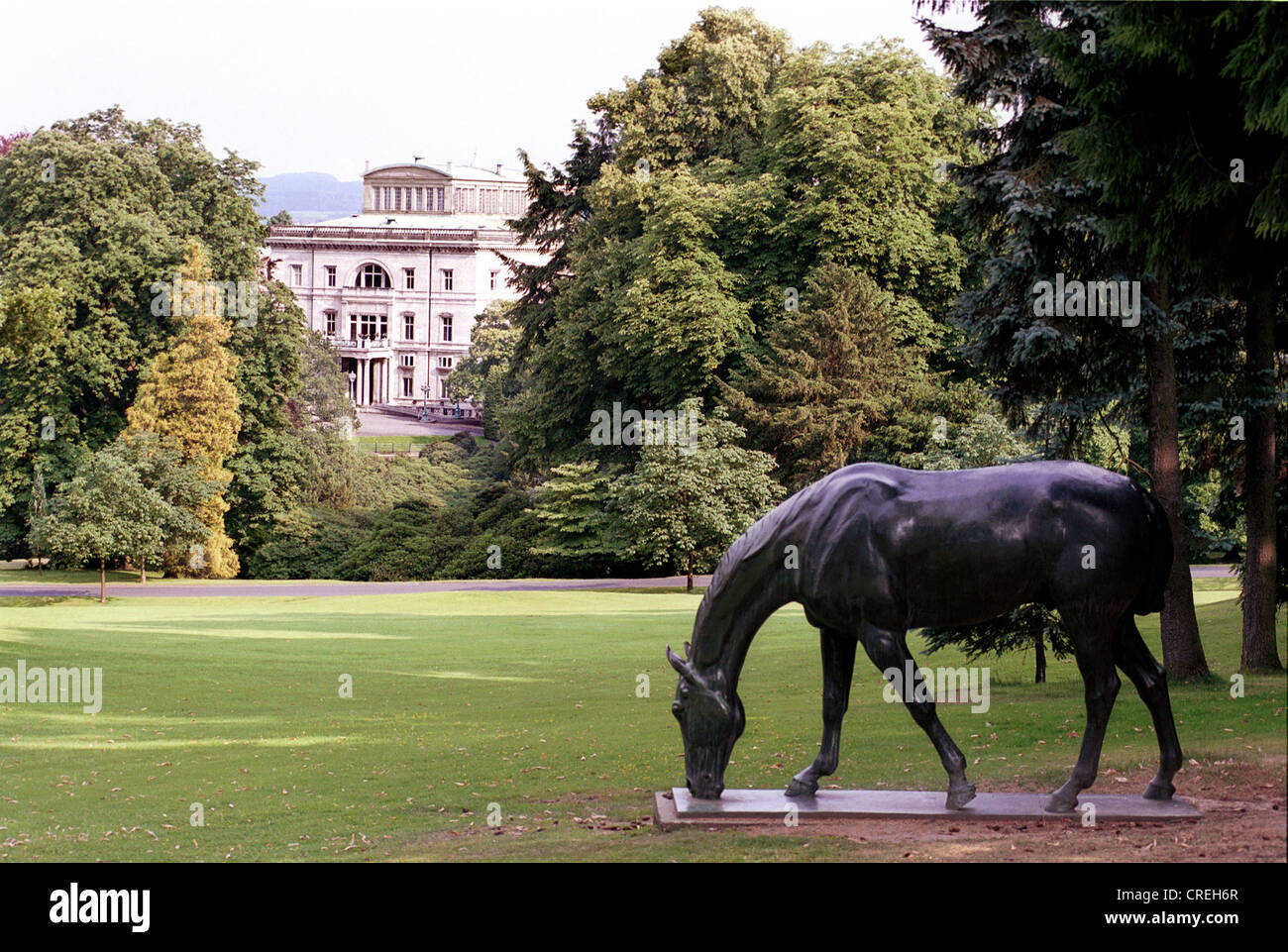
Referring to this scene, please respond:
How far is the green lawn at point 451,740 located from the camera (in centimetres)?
1059

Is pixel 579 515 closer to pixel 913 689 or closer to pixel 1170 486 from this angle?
pixel 1170 486

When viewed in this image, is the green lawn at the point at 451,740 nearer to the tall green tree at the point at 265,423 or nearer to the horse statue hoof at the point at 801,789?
the horse statue hoof at the point at 801,789

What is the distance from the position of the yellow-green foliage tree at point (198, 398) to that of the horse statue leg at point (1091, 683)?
137ft

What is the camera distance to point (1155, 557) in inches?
358

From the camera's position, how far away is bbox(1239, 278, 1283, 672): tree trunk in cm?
1516

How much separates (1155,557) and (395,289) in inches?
3666

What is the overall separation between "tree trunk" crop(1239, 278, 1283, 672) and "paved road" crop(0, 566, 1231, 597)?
25.4 meters

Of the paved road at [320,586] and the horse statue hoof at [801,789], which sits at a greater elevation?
the horse statue hoof at [801,789]

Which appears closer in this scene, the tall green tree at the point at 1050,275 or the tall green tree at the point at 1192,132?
the tall green tree at the point at 1192,132


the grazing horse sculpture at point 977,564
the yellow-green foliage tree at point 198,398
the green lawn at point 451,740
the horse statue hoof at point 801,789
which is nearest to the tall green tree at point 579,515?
the yellow-green foliage tree at point 198,398

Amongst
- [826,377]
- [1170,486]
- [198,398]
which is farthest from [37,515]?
[1170,486]

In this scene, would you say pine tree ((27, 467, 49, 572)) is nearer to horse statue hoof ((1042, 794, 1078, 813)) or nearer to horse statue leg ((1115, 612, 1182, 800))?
horse statue hoof ((1042, 794, 1078, 813))

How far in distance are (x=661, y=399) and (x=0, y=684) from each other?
25.5 metres

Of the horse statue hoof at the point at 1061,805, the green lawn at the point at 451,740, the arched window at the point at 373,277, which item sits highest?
the arched window at the point at 373,277
